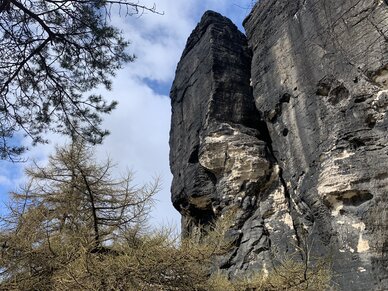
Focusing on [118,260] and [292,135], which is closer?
[118,260]

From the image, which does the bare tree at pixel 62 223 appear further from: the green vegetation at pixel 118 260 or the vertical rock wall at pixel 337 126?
the vertical rock wall at pixel 337 126

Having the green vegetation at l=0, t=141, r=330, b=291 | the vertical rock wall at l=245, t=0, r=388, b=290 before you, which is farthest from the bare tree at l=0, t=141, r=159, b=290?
the vertical rock wall at l=245, t=0, r=388, b=290

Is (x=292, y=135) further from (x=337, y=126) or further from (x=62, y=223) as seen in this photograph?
(x=62, y=223)

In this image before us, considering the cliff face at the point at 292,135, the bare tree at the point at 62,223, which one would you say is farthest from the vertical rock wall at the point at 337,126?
the bare tree at the point at 62,223

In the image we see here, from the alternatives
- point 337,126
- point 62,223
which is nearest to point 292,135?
point 337,126

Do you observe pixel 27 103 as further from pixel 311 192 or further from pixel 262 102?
pixel 262 102

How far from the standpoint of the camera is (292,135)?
8586 mm

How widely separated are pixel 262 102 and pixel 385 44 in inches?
120

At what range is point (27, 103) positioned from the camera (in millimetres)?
5430

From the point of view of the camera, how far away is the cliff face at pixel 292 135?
6.84 meters

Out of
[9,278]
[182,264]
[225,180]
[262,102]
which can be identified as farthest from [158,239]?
[262,102]

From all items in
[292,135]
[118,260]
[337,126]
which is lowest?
[118,260]

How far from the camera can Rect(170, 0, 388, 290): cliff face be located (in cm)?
684

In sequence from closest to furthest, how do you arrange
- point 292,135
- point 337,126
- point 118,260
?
point 118,260 → point 337,126 → point 292,135
